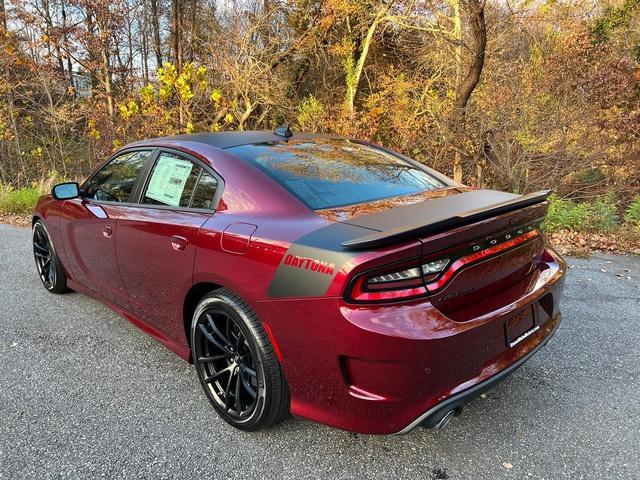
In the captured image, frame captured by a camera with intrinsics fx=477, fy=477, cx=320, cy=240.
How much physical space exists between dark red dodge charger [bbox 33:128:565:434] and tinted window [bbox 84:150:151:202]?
30 millimetres

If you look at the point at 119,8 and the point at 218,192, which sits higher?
the point at 119,8

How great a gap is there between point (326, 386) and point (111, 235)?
202 centimetres

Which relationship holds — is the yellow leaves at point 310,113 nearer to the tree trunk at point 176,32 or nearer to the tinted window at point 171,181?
the tree trunk at point 176,32

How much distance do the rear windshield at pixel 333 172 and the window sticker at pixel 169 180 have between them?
34cm

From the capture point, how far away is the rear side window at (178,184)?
2.67 metres

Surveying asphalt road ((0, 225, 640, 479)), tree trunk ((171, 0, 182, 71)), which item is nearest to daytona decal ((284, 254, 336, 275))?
asphalt road ((0, 225, 640, 479))

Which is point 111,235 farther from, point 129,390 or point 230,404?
point 230,404

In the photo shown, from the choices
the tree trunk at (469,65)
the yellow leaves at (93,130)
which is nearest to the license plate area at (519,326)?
the tree trunk at (469,65)

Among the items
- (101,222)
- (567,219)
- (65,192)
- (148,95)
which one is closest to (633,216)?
A: (567,219)

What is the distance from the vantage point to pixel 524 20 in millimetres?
10711

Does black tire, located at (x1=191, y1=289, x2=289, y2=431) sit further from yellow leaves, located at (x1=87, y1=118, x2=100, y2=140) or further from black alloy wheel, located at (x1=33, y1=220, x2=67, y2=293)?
yellow leaves, located at (x1=87, y1=118, x2=100, y2=140)

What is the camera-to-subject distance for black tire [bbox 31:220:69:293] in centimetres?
423

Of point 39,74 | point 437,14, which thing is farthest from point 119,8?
point 437,14

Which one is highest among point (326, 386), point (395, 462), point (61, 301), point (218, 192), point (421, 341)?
point (218, 192)
